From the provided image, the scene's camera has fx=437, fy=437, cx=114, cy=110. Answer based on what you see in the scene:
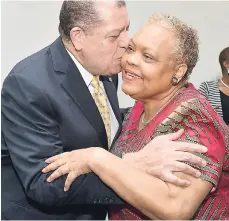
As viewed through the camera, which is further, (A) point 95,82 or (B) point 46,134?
(A) point 95,82

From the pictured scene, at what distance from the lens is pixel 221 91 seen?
143 inches

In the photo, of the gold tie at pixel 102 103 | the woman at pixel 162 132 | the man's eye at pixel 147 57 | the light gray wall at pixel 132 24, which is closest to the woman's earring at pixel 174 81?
the woman at pixel 162 132

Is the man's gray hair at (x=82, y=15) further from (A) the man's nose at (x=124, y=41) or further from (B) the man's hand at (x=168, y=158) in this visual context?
(B) the man's hand at (x=168, y=158)

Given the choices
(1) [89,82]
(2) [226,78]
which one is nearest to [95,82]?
(1) [89,82]

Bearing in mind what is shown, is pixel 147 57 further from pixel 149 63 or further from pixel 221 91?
pixel 221 91

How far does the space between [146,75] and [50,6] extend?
6.47 feet

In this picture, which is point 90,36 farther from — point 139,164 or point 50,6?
point 50,6

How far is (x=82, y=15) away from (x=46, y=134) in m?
0.53

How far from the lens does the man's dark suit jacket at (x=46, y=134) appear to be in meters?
1.53

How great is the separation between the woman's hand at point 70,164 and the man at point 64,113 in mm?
22

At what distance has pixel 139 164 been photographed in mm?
1455

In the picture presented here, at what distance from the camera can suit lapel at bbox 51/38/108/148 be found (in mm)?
1672

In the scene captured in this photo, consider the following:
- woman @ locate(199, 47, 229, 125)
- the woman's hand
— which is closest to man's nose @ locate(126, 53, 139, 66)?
the woman's hand

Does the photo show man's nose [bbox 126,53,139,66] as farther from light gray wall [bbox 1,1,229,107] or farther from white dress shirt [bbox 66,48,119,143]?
light gray wall [bbox 1,1,229,107]
